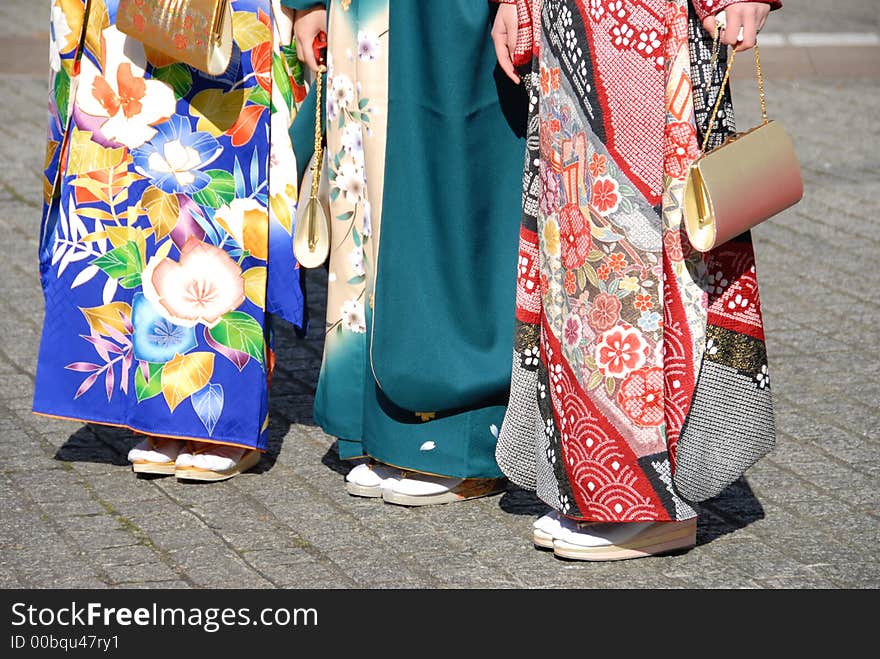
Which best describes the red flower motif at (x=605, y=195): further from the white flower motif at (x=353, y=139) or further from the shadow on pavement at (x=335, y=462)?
the shadow on pavement at (x=335, y=462)

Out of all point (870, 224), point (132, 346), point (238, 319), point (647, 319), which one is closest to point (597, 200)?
point (647, 319)

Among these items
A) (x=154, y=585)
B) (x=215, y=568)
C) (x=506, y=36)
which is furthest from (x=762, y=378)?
(x=154, y=585)

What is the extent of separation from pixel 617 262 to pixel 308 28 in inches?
42.7

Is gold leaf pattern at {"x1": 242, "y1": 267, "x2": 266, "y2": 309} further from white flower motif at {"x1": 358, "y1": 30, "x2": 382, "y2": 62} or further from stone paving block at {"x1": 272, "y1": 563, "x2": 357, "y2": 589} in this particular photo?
stone paving block at {"x1": 272, "y1": 563, "x2": 357, "y2": 589}

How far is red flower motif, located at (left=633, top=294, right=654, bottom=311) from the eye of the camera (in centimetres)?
337

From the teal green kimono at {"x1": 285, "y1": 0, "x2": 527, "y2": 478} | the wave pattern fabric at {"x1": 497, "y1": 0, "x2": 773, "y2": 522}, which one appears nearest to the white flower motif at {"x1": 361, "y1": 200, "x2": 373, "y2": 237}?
the teal green kimono at {"x1": 285, "y1": 0, "x2": 527, "y2": 478}

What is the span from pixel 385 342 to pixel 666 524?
32.7 inches

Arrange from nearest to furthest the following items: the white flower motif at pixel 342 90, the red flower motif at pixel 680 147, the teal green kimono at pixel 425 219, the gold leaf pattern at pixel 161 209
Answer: the red flower motif at pixel 680 147 → the teal green kimono at pixel 425 219 → the white flower motif at pixel 342 90 → the gold leaf pattern at pixel 161 209

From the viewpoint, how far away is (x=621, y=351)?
340cm

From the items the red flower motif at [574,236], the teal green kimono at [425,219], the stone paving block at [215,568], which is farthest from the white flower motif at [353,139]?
the stone paving block at [215,568]

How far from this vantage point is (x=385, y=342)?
3.80 metres

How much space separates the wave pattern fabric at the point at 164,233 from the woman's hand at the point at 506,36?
68 cm

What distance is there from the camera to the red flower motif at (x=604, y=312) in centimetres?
339

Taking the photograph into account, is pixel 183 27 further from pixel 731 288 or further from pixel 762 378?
pixel 762 378
